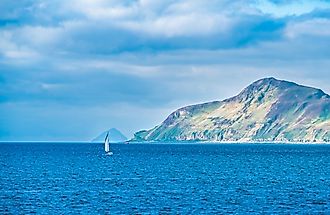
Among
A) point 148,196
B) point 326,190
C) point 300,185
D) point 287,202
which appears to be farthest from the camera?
point 300,185

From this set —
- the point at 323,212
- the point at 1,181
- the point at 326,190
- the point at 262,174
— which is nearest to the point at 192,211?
the point at 323,212

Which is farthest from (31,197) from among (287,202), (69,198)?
(287,202)

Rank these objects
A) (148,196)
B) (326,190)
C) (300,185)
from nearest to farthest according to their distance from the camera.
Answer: (148,196), (326,190), (300,185)

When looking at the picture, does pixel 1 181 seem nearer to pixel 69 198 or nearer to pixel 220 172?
pixel 69 198

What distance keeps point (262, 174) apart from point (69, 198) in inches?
2661

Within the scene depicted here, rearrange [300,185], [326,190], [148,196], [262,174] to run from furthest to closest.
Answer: [262,174]
[300,185]
[326,190]
[148,196]

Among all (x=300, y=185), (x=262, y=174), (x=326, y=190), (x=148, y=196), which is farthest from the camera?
(x=262, y=174)

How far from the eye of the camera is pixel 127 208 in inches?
3514

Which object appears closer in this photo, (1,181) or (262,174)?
(1,181)

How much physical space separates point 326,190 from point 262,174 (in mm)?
41169

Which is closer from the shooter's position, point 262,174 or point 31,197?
A: point 31,197

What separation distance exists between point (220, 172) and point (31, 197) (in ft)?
235

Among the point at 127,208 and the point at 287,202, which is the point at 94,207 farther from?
the point at 287,202

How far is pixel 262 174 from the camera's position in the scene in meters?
155
